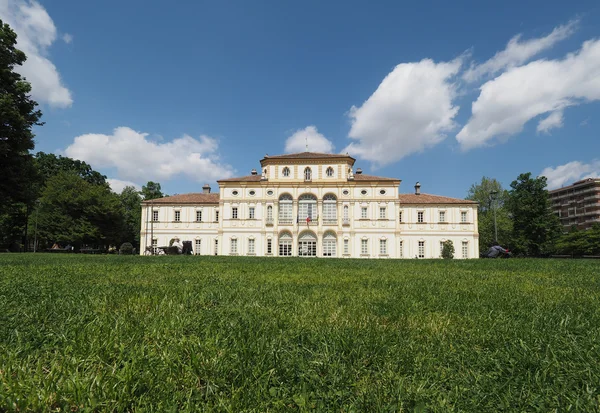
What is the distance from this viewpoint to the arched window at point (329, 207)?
135 feet

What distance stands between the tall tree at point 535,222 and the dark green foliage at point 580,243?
3823 mm

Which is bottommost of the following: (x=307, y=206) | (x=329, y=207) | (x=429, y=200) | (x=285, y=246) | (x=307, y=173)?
(x=285, y=246)

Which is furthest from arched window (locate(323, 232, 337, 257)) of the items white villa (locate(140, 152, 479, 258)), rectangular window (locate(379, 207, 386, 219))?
rectangular window (locate(379, 207, 386, 219))

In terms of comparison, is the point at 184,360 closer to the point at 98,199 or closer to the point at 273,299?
A: the point at 273,299

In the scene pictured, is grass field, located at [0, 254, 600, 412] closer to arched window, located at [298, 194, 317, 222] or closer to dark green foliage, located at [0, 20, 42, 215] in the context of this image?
dark green foliage, located at [0, 20, 42, 215]

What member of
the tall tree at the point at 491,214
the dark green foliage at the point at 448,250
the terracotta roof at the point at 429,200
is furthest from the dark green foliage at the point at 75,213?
the tall tree at the point at 491,214

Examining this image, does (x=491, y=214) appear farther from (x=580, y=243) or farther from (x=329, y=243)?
(x=329, y=243)

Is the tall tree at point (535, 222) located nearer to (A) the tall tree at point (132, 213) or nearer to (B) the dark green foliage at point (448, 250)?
(B) the dark green foliage at point (448, 250)

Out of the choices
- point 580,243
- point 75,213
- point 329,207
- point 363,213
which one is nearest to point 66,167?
point 75,213

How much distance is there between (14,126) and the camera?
14.6 m

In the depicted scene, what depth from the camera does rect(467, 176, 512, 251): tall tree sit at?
4878 centimetres

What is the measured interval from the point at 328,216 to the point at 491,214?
28.5 meters

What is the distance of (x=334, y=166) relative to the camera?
41.7 metres

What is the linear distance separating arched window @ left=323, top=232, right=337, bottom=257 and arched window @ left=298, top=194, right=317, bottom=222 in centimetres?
310
